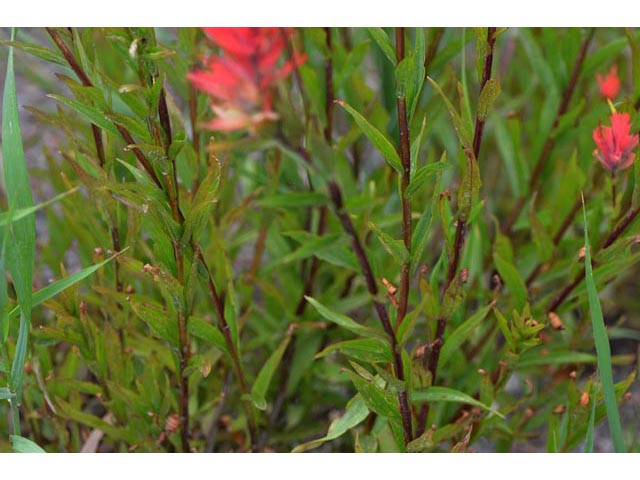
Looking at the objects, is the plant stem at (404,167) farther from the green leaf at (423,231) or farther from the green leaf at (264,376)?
the green leaf at (264,376)

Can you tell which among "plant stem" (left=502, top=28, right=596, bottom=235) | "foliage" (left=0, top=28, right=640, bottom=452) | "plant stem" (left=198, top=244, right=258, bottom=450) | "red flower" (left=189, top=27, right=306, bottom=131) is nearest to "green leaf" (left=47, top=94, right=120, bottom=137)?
"foliage" (left=0, top=28, right=640, bottom=452)

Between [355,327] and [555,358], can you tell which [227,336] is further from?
[555,358]

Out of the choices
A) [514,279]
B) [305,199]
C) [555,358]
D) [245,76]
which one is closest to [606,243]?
[514,279]

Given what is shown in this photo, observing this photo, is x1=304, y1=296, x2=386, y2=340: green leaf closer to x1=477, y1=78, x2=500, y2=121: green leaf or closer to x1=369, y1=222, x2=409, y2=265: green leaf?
x1=369, y1=222, x2=409, y2=265: green leaf

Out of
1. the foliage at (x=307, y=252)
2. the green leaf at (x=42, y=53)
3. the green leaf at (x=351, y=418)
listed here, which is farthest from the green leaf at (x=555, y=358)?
the green leaf at (x=42, y=53)

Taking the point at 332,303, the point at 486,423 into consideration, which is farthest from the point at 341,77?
the point at 486,423

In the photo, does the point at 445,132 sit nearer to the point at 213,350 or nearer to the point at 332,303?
the point at 332,303
